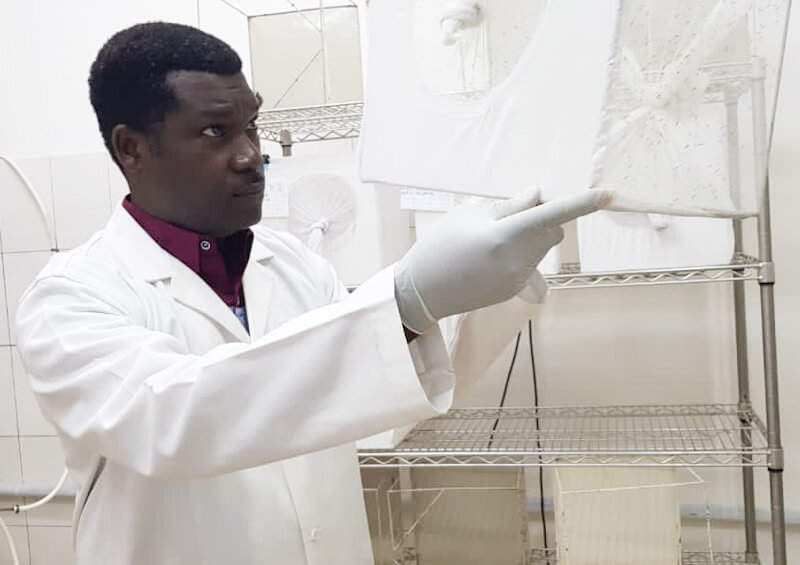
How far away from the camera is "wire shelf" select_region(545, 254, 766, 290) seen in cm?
143

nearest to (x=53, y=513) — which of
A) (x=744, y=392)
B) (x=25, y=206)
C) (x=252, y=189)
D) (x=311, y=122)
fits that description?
(x=25, y=206)

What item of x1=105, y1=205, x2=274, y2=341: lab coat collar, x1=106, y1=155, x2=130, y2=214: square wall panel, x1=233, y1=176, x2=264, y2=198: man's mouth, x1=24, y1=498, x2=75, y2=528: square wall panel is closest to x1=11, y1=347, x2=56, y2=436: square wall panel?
x1=24, y1=498, x2=75, y2=528: square wall panel

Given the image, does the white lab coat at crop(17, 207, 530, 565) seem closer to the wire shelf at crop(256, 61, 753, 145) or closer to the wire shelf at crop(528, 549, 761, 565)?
the wire shelf at crop(256, 61, 753, 145)

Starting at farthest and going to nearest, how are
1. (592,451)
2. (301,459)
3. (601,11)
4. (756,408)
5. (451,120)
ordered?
(756,408), (592,451), (301,459), (451,120), (601,11)

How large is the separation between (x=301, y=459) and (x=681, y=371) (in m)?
1.10

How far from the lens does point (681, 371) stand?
69.7 inches

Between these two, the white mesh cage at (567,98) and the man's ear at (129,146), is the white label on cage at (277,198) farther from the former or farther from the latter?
the white mesh cage at (567,98)

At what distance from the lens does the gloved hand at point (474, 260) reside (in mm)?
619

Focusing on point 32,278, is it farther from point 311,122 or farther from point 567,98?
point 567,98

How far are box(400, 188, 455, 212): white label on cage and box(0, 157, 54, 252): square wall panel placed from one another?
3.56 ft

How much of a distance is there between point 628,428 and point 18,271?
63.9 inches

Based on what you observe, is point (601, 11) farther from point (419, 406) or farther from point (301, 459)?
point (301, 459)

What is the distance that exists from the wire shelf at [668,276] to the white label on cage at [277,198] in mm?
541

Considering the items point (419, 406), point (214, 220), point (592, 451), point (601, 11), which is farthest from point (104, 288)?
point (592, 451)
